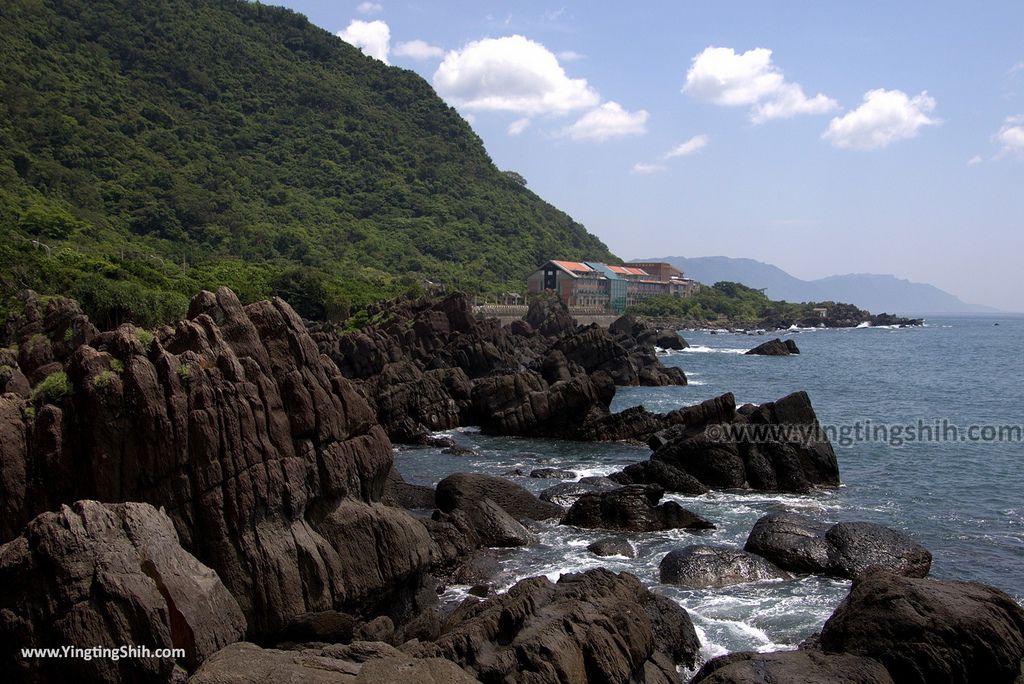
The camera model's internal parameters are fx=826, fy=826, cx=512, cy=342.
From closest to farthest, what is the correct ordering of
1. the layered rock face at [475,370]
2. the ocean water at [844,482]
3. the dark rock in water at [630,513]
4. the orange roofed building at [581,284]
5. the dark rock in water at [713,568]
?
the ocean water at [844,482] < the dark rock in water at [713,568] < the dark rock in water at [630,513] < the layered rock face at [475,370] < the orange roofed building at [581,284]

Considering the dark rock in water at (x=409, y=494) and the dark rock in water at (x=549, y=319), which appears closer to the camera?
the dark rock in water at (x=409, y=494)

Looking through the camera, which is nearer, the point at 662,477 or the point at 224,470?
the point at 224,470

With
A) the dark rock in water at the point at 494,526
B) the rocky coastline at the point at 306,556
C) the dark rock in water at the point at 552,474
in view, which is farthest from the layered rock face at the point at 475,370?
the dark rock in water at the point at 494,526

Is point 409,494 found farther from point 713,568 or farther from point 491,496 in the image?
point 713,568

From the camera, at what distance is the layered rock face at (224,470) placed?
63.8 ft

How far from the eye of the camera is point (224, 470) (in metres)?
20.1

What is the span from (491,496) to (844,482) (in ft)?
59.8

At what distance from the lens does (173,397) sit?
20.1m

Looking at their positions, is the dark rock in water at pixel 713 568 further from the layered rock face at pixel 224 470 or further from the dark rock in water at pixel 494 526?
the layered rock face at pixel 224 470

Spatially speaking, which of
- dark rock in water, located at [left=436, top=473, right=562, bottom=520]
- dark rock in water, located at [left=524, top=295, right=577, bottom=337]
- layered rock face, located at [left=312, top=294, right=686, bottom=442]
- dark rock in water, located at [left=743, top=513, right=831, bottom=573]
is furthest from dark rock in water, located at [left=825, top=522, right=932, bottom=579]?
dark rock in water, located at [left=524, top=295, right=577, bottom=337]

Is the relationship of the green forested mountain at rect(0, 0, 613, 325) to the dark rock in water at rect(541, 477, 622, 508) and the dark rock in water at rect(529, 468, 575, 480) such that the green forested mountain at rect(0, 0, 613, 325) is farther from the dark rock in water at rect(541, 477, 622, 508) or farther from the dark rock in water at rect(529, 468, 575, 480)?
the dark rock in water at rect(541, 477, 622, 508)

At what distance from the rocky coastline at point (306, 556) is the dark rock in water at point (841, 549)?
71 millimetres

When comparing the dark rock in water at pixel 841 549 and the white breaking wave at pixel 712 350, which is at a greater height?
the white breaking wave at pixel 712 350

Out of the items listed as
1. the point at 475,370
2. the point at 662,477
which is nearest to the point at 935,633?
the point at 662,477
